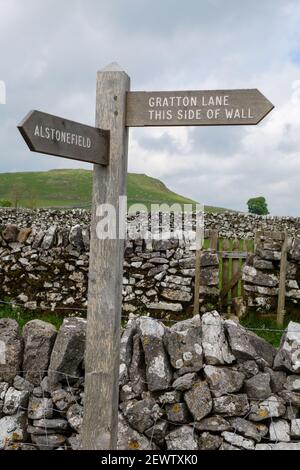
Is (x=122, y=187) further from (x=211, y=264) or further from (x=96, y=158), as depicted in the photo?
(x=211, y=264)

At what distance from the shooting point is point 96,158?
158 inches

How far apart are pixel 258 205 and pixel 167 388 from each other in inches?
3500

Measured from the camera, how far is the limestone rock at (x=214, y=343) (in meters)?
4.92

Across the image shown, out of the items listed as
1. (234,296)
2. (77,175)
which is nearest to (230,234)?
(234,296)

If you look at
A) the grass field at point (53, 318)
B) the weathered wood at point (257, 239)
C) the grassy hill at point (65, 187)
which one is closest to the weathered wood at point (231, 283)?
the weathered wood at point (257, 239)

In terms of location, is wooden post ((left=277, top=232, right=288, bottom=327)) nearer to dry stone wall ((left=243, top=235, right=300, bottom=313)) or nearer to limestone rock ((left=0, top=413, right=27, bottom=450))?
dry stone wall ((left=243, top=235, right=300, bottom=313))

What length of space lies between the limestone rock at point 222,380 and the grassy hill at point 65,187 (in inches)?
3289

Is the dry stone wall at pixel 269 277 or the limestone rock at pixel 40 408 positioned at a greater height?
the dry stone wall at pixel 269 277

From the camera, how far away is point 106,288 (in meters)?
4.11

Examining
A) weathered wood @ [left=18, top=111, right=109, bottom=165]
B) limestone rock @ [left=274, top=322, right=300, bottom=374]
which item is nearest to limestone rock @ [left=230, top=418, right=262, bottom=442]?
limestone rock @ [left=274, top=322, right=300, bottom=374]

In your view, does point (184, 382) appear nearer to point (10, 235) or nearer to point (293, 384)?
point (293, 384)

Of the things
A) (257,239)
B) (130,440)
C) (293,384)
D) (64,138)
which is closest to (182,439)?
(130,440)

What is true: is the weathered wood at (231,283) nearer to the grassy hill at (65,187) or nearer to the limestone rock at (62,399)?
the limestone rock at (62,399)

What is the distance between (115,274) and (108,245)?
0.79 feet
